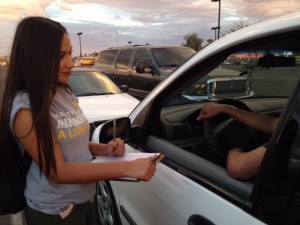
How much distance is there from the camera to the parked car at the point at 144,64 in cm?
960

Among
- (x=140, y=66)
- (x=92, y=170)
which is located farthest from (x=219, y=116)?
(x=140, y=66)

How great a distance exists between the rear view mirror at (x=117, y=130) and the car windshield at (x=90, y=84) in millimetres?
4356

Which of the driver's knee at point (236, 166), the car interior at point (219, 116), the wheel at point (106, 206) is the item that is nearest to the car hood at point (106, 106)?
the wheel at point (106, 206)

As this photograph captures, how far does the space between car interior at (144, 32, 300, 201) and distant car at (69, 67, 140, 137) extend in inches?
102

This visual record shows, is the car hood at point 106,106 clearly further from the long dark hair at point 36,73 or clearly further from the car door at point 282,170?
the car door at point 282,170

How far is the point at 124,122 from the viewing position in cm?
225

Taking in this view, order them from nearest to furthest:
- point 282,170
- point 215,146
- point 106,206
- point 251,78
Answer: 1. point 282,170
2. point 215,146
3. point 251,78
4. point 106,206

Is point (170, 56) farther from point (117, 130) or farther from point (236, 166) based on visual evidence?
point (236, 166)

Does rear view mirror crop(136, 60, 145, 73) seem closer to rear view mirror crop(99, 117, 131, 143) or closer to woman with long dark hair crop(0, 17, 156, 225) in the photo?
rear view mirror crop(99, 117, 131, 143)

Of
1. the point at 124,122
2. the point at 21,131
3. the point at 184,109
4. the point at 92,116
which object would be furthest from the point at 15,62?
the point at 92,116

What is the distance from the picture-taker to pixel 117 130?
2252 mm

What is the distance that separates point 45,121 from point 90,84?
5.48 m

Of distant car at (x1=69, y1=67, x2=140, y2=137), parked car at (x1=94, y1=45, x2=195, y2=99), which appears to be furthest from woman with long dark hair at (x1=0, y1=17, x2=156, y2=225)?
parked car at (x1=94, y1=45, x2=195, y2=99)

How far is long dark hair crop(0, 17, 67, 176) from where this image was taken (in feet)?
5.02
